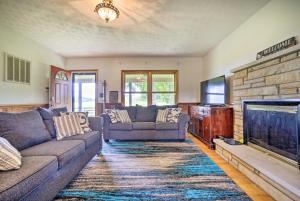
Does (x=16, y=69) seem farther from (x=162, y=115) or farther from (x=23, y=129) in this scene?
(x=162, y=115)

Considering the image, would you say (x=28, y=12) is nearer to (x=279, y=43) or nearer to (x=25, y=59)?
(x=25, y=59)

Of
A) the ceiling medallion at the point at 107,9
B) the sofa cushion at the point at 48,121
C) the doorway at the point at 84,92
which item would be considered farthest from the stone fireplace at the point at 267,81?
the doorway at the point at 84,92

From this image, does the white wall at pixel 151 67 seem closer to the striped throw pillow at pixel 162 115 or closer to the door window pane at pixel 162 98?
the door window pane at pixel 162 98

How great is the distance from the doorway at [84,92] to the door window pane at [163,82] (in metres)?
2.23

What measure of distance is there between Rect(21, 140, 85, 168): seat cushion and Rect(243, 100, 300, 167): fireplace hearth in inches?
94.5

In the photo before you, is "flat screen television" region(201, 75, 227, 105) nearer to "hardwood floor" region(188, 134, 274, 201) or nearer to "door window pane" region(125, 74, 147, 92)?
"hardwood floor" region(188, 134, 274, 201)

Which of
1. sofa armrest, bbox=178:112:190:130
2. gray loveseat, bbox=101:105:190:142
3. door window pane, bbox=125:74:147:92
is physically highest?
door window pane, bbox=125:74:147:92

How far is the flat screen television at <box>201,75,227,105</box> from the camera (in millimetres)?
4531

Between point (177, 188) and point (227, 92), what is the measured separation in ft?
9.76

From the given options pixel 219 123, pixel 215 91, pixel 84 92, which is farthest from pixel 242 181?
pixel 84 92

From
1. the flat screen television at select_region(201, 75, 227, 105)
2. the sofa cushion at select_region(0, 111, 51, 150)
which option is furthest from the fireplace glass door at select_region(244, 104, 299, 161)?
the sofa cushion at select_region(0, 111, 51, 150)

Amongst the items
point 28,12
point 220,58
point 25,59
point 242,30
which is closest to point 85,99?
point 25,59

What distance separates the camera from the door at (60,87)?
5605 millimetres

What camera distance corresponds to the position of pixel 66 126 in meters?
3.09
